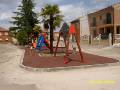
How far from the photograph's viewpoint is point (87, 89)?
11.6 m

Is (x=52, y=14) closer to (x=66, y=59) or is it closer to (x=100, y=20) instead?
(x=66, y=59)

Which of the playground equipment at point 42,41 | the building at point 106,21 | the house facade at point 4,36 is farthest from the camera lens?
the house facade at point 4,36

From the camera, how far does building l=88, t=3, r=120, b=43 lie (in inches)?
2078

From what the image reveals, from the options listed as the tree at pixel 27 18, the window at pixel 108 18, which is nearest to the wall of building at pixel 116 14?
the window at pixel 108 18

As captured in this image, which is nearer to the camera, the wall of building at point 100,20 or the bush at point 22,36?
the wall of building at point 100,20

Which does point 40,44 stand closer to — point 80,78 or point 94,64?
point 94,64

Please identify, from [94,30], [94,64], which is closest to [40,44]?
[94,64]

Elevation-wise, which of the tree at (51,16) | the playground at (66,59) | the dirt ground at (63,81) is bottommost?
the dirt ground at (63,81)

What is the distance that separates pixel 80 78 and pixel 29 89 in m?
3.05

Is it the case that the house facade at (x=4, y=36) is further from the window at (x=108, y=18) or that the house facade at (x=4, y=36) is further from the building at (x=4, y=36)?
the window at (x=108, y=18)

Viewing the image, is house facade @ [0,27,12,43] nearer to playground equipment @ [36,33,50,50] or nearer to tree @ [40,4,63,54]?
playground equipment @ [36,33,50,50]

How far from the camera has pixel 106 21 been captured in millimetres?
56438

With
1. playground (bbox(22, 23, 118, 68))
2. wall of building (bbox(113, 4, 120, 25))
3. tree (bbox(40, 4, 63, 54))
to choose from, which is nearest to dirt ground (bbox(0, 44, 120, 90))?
playground (bbox(22, 23, 118, 68))

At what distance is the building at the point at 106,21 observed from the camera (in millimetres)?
52781
